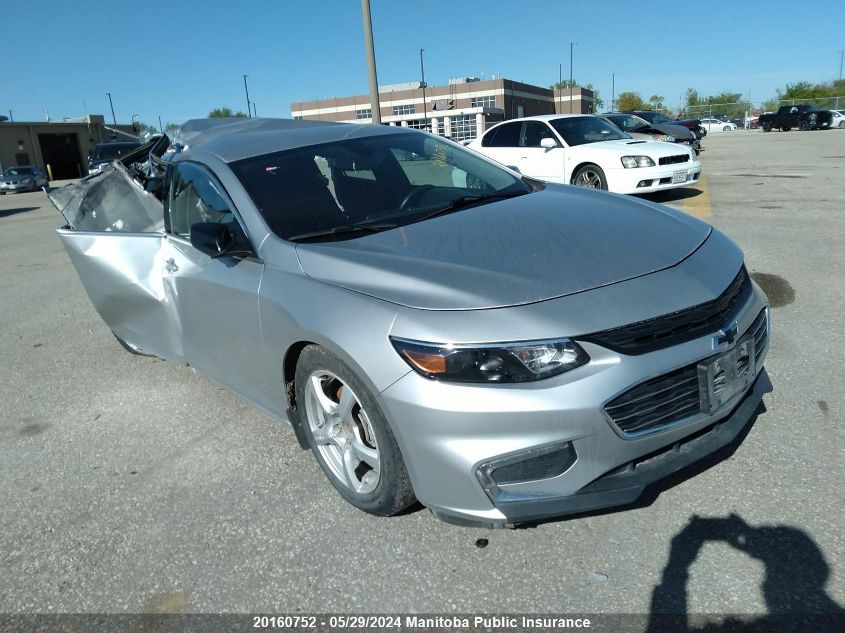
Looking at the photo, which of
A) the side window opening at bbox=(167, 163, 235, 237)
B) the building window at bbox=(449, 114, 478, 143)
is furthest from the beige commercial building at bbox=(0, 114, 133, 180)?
the side window opening at bbox=(167, 163, 235, 237)

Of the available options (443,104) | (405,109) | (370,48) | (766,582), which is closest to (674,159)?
(370,48)

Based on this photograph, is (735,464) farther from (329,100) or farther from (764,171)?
(329,100)

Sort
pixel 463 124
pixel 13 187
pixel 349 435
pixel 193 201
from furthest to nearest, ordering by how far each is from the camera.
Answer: pixel 463 124 < pixel 13 187 < pixel 193 201 < pixel 349 435

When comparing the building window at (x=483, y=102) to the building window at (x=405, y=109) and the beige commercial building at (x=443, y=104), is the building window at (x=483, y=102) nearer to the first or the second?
the beige commercial building at (x=443, y=104)

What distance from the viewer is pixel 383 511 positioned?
2600 mm

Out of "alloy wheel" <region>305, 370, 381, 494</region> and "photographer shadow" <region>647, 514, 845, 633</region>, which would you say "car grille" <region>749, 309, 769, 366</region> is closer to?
"photographer shadow" <region>647, 514, 845, 633</region>

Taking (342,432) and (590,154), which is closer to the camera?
(342,432)

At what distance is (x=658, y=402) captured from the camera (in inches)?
87.0

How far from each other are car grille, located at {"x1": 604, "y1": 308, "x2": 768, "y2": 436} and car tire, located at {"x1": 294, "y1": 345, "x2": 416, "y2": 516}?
31.6 inches

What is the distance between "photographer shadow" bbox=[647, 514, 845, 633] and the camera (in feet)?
6.61

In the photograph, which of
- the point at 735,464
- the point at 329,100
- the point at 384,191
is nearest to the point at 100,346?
the point at 384,191

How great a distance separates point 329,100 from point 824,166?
3055 inches

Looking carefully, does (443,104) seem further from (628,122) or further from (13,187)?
(628,122)

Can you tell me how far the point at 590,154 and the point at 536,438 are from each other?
8.94 metres
